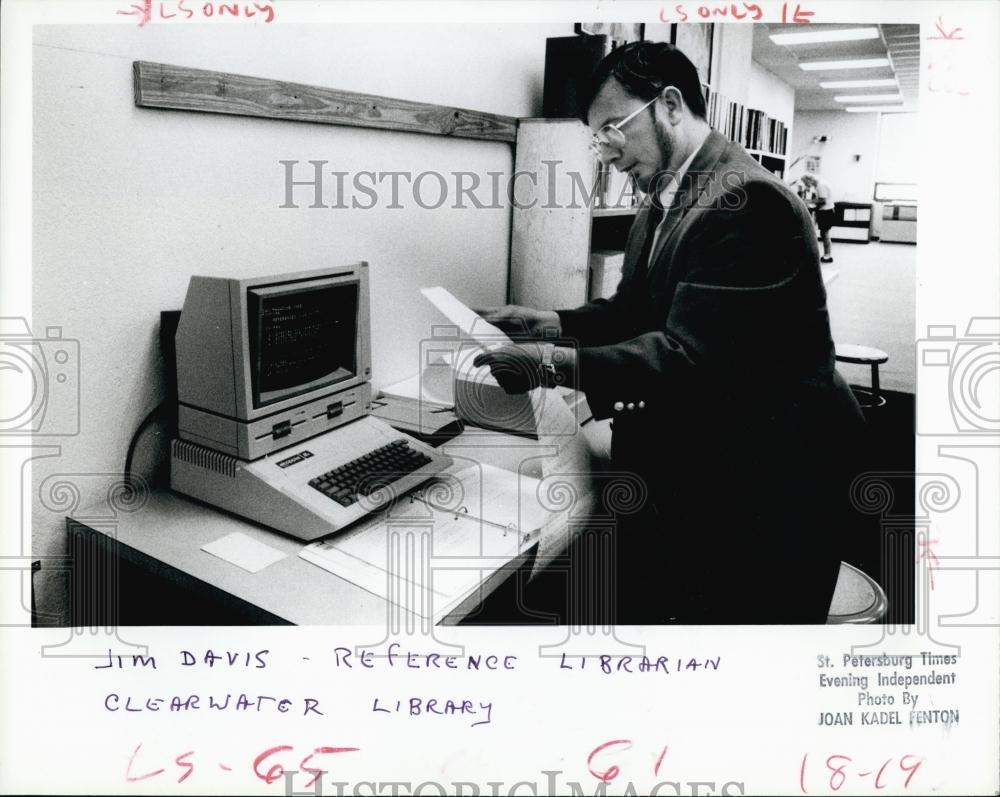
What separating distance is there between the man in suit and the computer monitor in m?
0.42

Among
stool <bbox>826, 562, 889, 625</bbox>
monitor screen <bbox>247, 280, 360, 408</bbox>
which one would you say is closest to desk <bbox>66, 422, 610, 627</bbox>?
monitor screen <bbox>247, 280, 360, 408</bbox>

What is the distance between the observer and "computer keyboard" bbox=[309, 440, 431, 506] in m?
1.20

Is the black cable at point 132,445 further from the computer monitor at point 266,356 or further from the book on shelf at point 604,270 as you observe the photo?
the book on shelf at point 604,270

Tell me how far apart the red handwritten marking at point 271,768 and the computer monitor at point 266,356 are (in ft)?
1.54

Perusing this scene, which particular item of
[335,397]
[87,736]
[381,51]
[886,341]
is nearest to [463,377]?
[335,397]

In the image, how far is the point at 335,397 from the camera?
4.47 feet

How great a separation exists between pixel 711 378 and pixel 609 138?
1.72 feet

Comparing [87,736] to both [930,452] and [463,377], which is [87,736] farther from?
[930,452]

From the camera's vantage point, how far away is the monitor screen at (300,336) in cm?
119

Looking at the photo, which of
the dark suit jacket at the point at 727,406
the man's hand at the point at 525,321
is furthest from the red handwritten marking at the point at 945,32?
the man's hand at the point at 525,321

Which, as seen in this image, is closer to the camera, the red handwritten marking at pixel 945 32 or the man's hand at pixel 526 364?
the red handwritten marking at pixel 945 32

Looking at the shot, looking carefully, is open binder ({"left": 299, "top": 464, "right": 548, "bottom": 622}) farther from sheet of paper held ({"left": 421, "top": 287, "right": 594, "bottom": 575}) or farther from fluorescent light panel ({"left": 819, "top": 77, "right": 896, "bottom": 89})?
fluorescent light panel ({"left": 819, "top": 77, "right": 896, "bottom": 89})

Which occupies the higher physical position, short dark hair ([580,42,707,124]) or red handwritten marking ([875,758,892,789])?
short dark hair ([580,42,707,124])

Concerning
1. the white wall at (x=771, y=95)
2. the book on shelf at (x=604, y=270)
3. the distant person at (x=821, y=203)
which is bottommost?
the book on shelf at (x=604, y=270)
